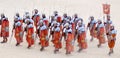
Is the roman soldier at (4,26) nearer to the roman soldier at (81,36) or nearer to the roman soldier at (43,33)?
the roman soldier at (43,33)

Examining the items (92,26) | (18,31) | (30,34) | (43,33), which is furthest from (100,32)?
(18,31)

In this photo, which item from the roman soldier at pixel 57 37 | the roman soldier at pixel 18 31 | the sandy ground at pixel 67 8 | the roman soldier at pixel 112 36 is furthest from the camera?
the sandy ground at pixel 67 8

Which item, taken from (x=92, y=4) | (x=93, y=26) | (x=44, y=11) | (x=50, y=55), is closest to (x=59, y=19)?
(x=93, y=26)

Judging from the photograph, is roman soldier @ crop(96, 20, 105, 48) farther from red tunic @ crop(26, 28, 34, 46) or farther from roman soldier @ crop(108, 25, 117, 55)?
red tunic @ crop(26, 28, 34, 46)

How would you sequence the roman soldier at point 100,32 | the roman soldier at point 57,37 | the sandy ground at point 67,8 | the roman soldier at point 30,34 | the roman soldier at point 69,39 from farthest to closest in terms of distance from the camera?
the sandy ground at point 67,8
the roman soldier at point 100,32
the roman soldier at point 30,34
the roman soldier at point 57,37
the roman soldier at point 69,39

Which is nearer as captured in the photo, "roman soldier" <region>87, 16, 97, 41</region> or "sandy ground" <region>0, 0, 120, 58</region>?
"roman soldier" <region>87, 16, 97, 41</region>

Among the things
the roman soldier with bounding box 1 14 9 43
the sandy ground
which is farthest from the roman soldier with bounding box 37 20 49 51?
the roman soldier with bounding box 1 14 9 43

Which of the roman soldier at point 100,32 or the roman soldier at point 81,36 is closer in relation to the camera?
the roman soldier at point 81,36

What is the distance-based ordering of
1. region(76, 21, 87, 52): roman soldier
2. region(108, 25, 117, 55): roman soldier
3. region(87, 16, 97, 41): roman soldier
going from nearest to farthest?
region(108, 25, 117, 55): roman soldier → region(76, 21, 87, 52): roman soldier → region(87, 16, 97, 41): roman soldier

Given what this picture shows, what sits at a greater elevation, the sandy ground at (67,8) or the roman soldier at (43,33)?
the sandy ground at (67,8)

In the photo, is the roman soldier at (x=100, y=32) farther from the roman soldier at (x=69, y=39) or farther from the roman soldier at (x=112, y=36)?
the roman soldier at (x=69, y=39)

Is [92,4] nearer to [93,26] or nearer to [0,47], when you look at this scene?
[93,26]

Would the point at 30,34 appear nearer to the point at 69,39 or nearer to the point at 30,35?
the point at 30,35

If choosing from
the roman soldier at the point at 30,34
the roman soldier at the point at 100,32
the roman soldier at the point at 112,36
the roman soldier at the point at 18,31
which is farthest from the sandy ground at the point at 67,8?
the roman soldier at the point at 112,36
